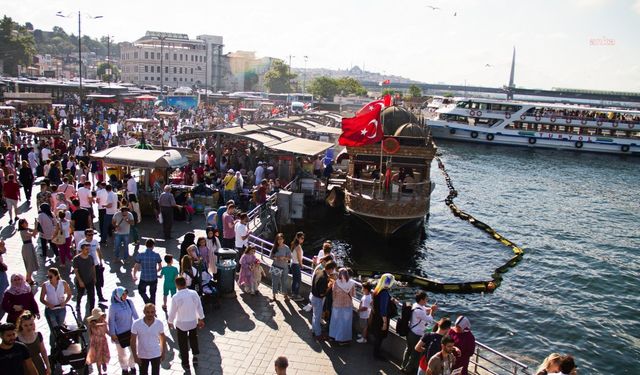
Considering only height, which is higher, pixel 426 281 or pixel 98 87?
pixel 98 87

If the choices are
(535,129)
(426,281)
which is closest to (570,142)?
(535,129)

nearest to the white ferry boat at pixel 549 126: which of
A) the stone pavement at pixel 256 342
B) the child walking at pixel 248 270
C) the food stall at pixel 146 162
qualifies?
the food stall at pixel 146 162

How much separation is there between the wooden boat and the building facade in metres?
118

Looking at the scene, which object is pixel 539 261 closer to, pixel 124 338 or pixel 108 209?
pixel 108 209

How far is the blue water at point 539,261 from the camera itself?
625 inches

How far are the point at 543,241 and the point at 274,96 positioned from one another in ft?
290

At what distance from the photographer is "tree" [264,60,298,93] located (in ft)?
475

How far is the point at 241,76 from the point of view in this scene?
16850 centimetres

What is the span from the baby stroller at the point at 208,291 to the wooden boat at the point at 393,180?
35.5 ft

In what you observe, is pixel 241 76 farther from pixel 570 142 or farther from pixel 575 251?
pixel 575 251

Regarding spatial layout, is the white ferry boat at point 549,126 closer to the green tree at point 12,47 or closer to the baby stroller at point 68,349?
the baby stroller at point 68,349

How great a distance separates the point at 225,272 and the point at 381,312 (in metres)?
4.08

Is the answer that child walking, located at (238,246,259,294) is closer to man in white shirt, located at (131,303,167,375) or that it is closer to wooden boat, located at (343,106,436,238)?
man in white shirt, located at (131,303,167,375)

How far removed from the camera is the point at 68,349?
8133mm
